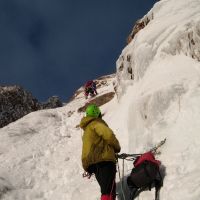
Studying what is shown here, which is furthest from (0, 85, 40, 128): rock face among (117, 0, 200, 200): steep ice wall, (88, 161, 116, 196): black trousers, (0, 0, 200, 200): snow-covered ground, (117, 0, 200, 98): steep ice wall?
(88, 161, 116, 196): black trousers

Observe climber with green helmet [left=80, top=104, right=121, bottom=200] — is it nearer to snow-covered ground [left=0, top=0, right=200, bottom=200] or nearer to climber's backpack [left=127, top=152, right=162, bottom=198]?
climber's backpack [left=127, top=152, right=162, bottom=198]

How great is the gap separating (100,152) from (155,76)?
6.34m

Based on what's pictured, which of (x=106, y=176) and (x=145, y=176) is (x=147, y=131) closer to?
(x=145, y=176)

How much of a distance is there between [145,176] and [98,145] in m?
1.36

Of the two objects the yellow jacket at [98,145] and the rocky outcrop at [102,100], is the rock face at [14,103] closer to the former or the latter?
the rocky outcrop at [102,100]

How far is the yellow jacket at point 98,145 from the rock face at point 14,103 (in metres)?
30.0

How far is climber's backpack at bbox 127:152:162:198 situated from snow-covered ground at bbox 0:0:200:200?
0.23 metres

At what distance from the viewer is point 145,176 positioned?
907 cm

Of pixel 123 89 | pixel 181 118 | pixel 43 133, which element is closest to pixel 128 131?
pixel 181 118

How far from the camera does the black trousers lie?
9.11 meters

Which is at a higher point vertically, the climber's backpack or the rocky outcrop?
the rocky outcrop

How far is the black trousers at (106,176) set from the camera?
9.11 metres

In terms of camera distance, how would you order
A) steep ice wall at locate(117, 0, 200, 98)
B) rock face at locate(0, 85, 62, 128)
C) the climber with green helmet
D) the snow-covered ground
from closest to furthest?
the climber with green helmet, the snow-covered ground, steep ice wall at locate(117, 0, 200, 98), rock face at locate(0, 85, 62, 128)

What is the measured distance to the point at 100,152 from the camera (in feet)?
30.8
